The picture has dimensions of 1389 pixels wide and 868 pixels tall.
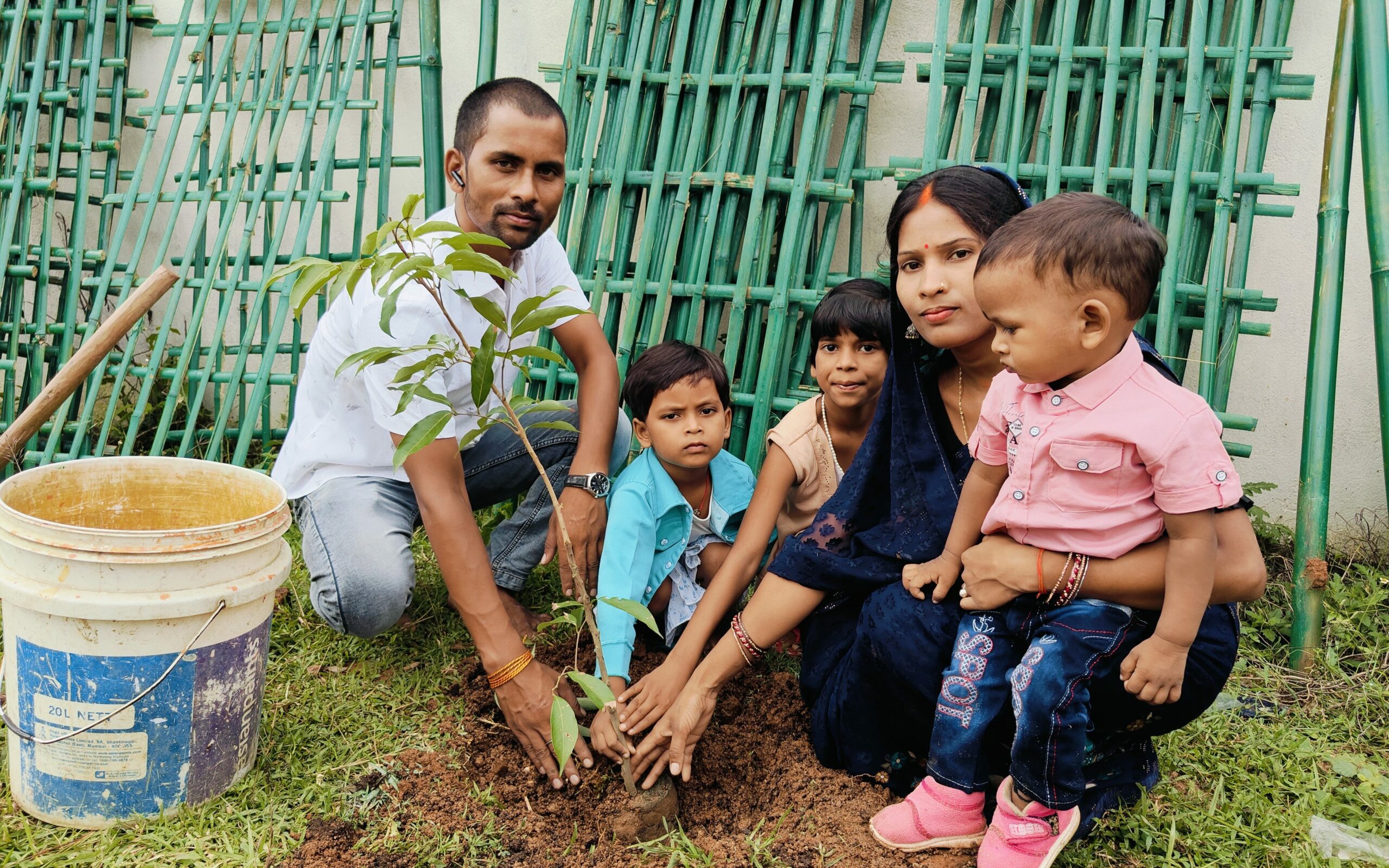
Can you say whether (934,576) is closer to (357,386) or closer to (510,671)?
(510,671)

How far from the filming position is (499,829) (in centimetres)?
200

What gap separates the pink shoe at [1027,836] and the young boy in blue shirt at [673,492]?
996 mm

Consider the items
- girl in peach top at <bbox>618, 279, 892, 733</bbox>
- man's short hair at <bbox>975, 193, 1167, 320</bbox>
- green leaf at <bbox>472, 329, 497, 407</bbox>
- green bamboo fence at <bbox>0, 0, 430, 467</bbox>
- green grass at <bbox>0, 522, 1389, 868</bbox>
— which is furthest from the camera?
green bamboo fence at <bbox>0, 0, 430, 467</bbox>

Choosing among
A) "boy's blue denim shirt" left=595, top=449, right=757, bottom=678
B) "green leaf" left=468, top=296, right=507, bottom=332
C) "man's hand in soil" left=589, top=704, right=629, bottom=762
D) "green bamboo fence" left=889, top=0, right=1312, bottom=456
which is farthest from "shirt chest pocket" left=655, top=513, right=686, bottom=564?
"green bamboo fence" left=889, top=0, right=1312, bottom=456

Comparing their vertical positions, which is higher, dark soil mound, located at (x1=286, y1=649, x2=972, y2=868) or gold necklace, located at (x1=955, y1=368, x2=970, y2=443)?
gold necklace, located at (x1=955, y1=368, x2=970, y2=443)

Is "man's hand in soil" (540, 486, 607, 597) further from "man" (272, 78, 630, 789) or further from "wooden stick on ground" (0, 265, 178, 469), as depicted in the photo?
"wooden stick on ground" (0, 265, 178, 469)

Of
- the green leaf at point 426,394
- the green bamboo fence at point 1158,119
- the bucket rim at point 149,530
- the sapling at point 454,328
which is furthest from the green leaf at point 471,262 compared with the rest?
the green bamboo fence at point 1158,119

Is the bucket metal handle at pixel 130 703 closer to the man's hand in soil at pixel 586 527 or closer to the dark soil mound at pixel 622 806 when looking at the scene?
the dark soil mound at pixel 622 806

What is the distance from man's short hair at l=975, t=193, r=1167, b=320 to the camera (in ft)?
5.24

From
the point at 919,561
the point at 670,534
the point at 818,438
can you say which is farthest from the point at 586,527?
the point at 919,561

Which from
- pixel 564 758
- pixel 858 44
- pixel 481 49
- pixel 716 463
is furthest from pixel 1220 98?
pixel 564 758

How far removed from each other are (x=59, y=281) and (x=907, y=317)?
3.39 meters

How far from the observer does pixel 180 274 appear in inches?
144

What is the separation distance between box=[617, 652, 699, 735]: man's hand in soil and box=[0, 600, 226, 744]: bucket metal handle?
829 mm
